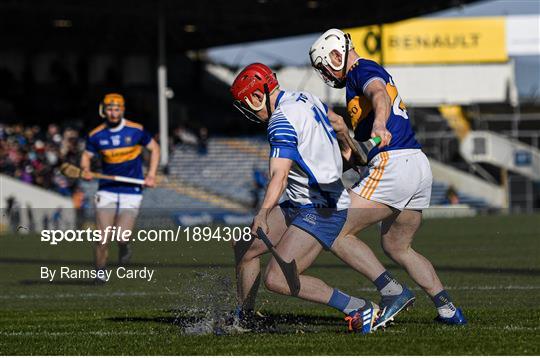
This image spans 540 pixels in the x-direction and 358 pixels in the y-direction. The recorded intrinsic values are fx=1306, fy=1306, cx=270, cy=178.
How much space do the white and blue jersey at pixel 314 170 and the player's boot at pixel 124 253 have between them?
5.48 feet

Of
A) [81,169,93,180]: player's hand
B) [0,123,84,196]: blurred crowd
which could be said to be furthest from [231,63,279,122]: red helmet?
[0,123,84,196]: blurred crowd

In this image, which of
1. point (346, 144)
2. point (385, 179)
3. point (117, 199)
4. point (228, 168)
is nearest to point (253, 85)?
point (346, 144)

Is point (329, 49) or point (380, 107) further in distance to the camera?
point (329, 49)

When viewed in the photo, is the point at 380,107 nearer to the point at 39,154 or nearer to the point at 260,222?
the point at 260,222

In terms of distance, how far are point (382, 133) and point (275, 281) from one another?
126 centimetres

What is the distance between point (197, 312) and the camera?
383 inches

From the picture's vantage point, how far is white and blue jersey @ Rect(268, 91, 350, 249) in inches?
350

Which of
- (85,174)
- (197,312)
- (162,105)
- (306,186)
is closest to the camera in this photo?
(306,186)

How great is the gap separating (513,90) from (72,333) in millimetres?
62147

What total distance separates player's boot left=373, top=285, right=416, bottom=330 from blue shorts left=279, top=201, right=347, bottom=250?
25.7 inches

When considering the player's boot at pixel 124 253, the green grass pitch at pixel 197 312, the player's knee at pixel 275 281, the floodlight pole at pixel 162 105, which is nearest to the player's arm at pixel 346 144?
the green grass pitch at pixel 197 312

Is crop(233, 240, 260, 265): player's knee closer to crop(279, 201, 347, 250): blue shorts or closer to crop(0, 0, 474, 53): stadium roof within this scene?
crop(279, 201, 347, 250): blue shorts

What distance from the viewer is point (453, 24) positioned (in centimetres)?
7419

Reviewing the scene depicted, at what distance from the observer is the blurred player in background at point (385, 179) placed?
30.5ft
